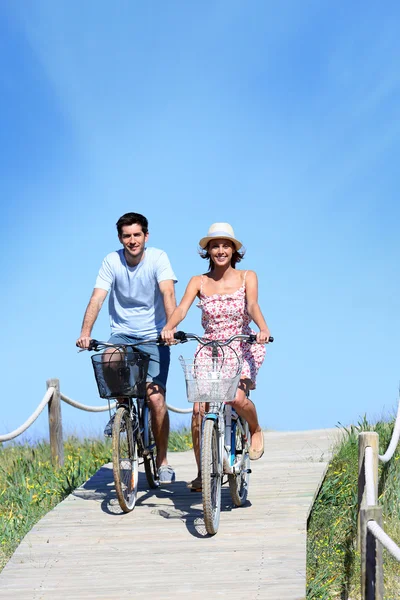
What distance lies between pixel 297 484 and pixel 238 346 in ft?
7.51

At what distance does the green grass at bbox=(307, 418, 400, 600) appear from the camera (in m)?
7.67

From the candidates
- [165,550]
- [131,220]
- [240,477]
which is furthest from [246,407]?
[131,220]

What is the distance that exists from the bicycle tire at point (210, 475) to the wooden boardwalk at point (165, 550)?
18 centimetres

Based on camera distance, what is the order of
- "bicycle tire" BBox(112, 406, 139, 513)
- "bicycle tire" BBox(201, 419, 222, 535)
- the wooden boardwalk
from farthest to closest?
"bicycle tire" BBox(112, 406, 139, 513), "bicycle tire" BBox(201, 419, 222, 535), the wooden boardwalk

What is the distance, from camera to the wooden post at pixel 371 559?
5.95 m

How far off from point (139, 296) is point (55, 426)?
4529 millimetres

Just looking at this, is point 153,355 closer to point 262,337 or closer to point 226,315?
point 226,315

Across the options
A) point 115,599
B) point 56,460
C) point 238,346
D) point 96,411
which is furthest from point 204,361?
point 96,411

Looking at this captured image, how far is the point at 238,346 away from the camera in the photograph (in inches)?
280

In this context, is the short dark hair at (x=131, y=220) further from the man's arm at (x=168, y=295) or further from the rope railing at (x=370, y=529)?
the rope railing at (x=370, y=529)

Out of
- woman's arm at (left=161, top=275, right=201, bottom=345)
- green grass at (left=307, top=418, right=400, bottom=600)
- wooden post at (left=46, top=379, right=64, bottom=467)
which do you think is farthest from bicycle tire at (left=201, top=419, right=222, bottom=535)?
wooden post at (left=46, top=379, right=64, bottom=467)

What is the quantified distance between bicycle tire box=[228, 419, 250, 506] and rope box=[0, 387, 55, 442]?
129 inches

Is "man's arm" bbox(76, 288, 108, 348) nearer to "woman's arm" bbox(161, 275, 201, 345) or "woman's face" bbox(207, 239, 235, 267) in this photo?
"woman's arm" bbox(161, 275, 201, 345)

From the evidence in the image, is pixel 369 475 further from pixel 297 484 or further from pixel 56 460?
pixel 56 460
